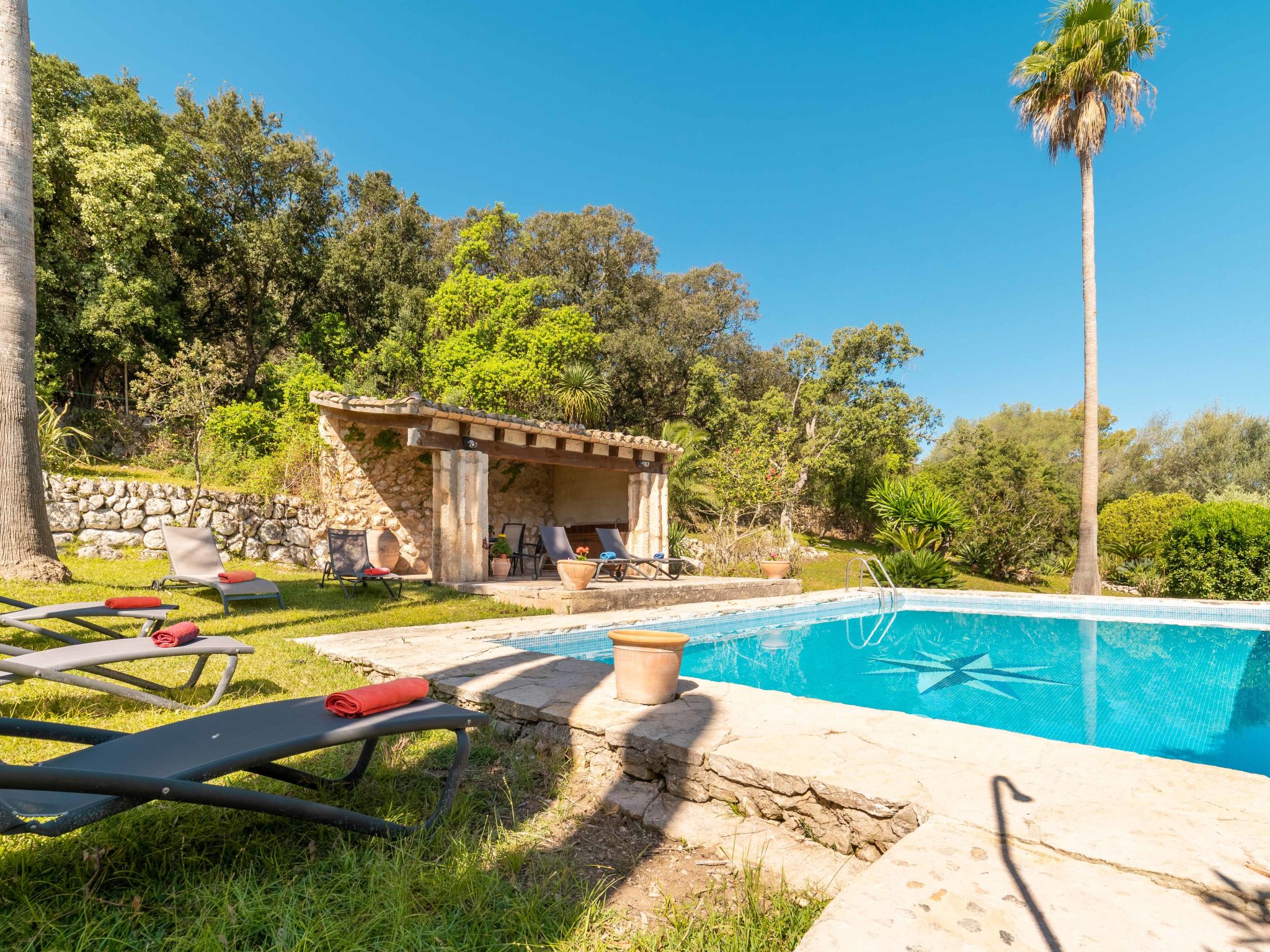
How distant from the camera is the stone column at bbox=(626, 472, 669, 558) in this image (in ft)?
41.7

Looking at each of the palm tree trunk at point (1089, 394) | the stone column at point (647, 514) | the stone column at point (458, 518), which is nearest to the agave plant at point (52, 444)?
the stone column at point (458, 518)

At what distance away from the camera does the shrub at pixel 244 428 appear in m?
13.2

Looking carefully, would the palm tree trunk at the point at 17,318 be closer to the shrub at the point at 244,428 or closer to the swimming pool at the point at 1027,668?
the swimming pool at the point at 1027,668

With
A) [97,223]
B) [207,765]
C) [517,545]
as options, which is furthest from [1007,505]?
[97,223]

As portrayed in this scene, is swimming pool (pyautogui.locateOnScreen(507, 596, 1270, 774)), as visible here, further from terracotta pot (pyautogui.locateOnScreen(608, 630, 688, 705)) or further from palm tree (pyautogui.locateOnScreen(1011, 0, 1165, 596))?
palm tree (pyautogui.locateOnScreen(1011, 0, 1165, 596))

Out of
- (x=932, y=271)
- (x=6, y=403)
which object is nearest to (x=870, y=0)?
(x=932, y=271)

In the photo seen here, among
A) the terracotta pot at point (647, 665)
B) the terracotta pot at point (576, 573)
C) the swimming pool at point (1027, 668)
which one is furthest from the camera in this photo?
the terracotta pot at point (576, 573)

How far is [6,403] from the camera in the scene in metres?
6.28

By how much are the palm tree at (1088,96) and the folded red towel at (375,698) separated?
14.1 metres

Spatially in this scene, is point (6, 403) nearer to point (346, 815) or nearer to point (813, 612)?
point (346, 815)

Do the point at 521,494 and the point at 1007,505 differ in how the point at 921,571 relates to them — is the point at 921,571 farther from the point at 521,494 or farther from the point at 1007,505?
→ the point at 521,494

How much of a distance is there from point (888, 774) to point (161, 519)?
10.7 meters

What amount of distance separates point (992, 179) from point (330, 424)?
70.0 ft

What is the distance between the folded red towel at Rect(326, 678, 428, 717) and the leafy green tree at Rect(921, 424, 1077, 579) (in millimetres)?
17178
